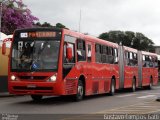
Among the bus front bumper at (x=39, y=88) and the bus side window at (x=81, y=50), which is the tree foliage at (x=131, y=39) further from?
the bus front bumper at (x=39, y=88)

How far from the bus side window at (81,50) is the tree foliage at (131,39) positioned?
81606 millimetres

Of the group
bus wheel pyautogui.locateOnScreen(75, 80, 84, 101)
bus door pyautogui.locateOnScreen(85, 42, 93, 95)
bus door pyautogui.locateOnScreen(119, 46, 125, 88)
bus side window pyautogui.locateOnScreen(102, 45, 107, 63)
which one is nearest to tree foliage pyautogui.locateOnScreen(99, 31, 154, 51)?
bus door pyautogui.locateOnScreen(119, 46, 125, 88)

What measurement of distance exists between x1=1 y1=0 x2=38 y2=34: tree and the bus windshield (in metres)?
23.0

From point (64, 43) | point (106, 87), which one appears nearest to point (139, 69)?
point (106, 87)

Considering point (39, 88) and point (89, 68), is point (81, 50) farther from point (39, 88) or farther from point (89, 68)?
point (39, 88)

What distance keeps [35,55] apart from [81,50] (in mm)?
2974

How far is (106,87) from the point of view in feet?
82.4

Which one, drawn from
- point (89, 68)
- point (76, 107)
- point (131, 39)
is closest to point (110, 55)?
point (89, 68)

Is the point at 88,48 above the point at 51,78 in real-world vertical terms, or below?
above

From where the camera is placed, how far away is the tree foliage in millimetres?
104312

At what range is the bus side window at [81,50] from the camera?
67.1ft

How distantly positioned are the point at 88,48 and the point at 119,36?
8561 centimetres

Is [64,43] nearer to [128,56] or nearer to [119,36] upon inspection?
[128,56]

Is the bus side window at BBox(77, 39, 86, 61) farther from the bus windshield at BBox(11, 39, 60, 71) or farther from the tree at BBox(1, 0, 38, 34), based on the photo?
the tree at BBox(1, 0, 38, 34)
